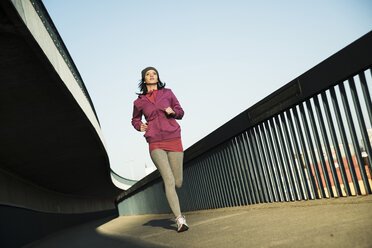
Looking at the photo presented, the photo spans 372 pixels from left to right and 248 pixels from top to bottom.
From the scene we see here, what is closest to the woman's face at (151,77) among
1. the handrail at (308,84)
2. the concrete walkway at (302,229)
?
the handrail at (308,84)

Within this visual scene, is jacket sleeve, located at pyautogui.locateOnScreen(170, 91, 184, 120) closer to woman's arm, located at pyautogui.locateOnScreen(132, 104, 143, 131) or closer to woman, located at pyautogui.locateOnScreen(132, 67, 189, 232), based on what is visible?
woman, located at pyautogui.locateOnScreen(132, 67, 189, 232)

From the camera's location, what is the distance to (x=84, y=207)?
3656 cm

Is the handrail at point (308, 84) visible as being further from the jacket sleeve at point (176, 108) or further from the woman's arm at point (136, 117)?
the woman's arm at point (136, 117)

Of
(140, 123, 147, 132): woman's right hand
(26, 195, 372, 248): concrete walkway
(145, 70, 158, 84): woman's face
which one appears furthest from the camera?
(145, 70, 158, 84): woman's face

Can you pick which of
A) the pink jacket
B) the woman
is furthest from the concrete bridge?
the pink jacket

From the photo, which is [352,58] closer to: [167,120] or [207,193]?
[167,120]

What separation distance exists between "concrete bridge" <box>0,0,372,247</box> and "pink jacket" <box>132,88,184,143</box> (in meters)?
1.06

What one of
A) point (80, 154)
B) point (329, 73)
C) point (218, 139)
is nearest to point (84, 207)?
point (80, 154)

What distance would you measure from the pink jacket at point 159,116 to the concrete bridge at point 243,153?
1062mm

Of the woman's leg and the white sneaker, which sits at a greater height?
the woman's leg

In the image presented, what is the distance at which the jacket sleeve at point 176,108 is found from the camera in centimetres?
503

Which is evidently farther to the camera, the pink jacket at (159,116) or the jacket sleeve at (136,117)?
the jacket sleeve at (136,117)

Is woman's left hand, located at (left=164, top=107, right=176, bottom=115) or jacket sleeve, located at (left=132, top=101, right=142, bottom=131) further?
jacket sleeve, located at (left=132, top=101, right=142, bottom=131)

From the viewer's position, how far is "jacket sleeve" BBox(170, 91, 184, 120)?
5.03 meters
